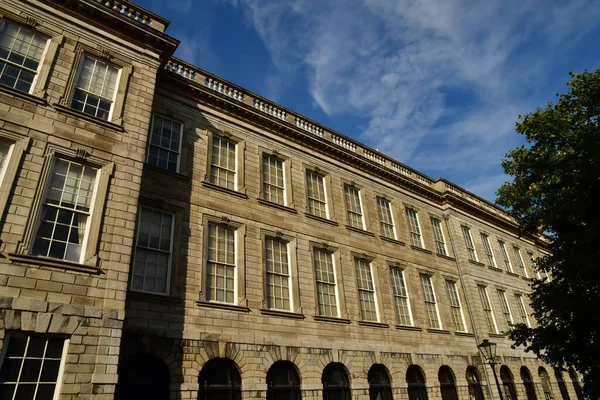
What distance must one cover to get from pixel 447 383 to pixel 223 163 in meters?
14.6

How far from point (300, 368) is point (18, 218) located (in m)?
9.72

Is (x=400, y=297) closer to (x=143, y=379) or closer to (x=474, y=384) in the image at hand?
(x=474, y=384)

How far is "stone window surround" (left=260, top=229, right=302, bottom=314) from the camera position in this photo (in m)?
14.7

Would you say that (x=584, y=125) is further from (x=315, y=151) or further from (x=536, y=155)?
(x=315, y=151)

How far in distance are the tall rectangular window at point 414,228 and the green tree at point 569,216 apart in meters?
5.84

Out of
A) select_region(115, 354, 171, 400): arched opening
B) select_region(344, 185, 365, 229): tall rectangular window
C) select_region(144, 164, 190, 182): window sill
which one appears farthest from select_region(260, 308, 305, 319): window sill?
select_region(344, 185, 365, 229): tall rectangular window

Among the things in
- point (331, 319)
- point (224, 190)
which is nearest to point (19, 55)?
point (224, 190)

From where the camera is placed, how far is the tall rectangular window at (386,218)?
21047 mm

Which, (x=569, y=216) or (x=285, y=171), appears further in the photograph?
(x=285, y=171)

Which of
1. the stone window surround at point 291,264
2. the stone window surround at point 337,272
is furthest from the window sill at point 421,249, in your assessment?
the stone window surround at point 291,264

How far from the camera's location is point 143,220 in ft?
42.1

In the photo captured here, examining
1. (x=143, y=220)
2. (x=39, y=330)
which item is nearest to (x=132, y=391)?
(x=39, y=330)

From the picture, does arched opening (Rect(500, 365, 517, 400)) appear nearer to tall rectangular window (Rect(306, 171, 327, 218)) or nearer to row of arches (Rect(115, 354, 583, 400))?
row of arches (Rect(115, 354, 583, 400))

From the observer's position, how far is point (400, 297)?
1945cm
